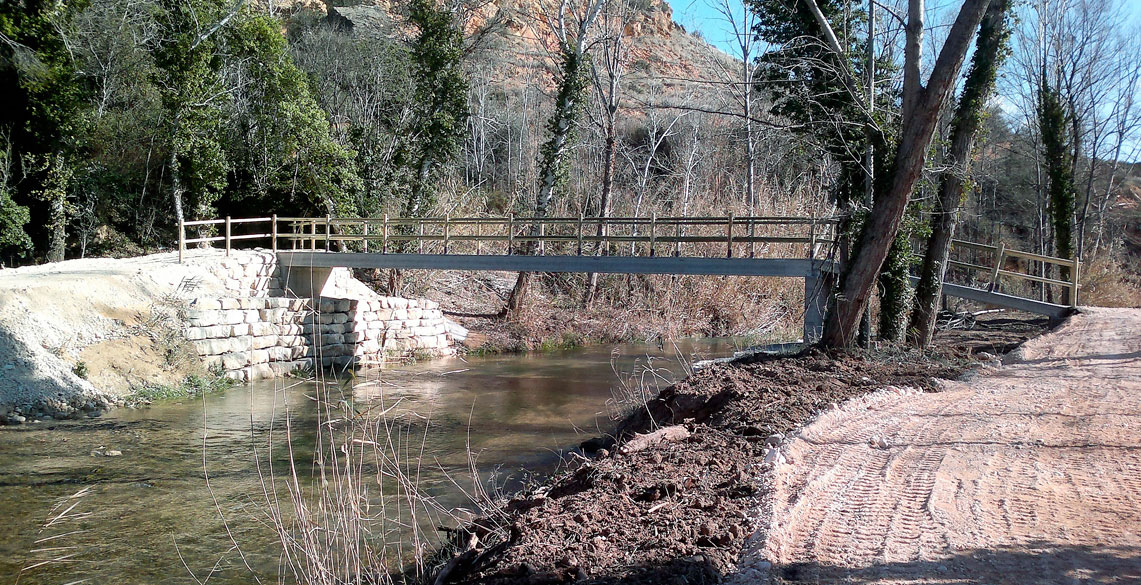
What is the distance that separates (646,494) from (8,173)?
23.6 metres

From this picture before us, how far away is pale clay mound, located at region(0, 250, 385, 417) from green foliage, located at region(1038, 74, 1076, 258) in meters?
21.3

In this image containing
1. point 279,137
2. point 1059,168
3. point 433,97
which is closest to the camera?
point 1059,168

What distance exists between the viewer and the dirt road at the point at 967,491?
181 inches

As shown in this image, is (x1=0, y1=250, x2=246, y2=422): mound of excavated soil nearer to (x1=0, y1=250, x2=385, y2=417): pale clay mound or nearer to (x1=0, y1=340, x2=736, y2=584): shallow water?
(x1=0, y1=250, x2=385, y2=417): pale clay mound

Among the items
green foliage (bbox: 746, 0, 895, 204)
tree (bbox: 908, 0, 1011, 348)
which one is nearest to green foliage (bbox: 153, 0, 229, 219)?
green foliage (bbox: 746, 0, 895, 204)

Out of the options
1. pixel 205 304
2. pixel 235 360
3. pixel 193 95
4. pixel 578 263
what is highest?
pixel 193 95

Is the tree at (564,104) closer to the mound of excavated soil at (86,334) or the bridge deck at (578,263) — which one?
the bridge deck at (578,263)

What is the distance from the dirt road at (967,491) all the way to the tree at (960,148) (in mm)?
4485

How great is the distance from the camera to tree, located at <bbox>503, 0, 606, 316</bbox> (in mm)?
25031

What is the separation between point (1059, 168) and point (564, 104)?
14.0m

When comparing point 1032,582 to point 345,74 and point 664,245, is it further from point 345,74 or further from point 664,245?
point 345,74

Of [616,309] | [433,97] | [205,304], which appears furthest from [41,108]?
[616,309]

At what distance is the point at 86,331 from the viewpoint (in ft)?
50.7

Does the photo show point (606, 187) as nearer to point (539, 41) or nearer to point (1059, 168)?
point (539, 41)
